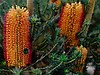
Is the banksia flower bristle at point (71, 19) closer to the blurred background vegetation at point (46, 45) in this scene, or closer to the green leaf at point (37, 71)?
the blurred background vegetation at point (46, 45)

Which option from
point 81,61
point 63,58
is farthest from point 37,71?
point 81,61

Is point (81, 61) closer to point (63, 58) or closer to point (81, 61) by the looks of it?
point (81, 61)

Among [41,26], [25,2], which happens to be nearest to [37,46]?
[41,26]

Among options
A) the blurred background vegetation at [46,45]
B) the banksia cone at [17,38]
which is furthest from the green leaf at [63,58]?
the banksia cone at [17,38]

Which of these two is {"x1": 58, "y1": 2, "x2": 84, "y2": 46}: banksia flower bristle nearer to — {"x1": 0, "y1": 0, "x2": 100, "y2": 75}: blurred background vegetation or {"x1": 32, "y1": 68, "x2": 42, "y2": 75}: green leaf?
{"x1": 0, "y1": 0, "x2": 100, "y2": 75}: blurred background vegetation

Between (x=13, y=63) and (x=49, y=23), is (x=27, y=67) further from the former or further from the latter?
(x=49, y=23)

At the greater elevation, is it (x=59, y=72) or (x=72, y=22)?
(x=72, y=22)
